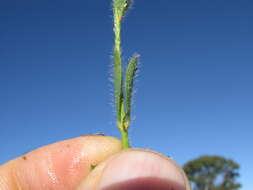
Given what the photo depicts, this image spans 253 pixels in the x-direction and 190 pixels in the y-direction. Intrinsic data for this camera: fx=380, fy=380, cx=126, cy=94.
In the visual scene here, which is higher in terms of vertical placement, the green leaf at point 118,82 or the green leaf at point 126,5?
the green leaf at point 126,5

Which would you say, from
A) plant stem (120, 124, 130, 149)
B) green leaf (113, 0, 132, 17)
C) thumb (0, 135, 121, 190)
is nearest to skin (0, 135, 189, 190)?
thumb (0, 135, 121, 190)

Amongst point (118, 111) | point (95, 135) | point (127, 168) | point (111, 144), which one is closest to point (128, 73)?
point (118, 111)

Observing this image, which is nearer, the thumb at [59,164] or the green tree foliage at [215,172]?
the thumb at [59,164]

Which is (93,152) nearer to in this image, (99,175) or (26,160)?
(26,160)

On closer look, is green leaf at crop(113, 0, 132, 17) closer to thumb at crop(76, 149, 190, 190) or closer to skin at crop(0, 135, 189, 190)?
thumb at crop(76, 149, 190, 190)

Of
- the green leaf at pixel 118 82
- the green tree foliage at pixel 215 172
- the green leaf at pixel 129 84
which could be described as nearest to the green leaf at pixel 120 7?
the green leaf at pixel 118 82

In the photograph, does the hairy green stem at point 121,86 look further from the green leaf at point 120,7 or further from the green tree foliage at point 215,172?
the green tree foliage at point 215,172

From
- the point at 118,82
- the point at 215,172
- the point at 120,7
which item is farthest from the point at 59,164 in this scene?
the point at 215,172
